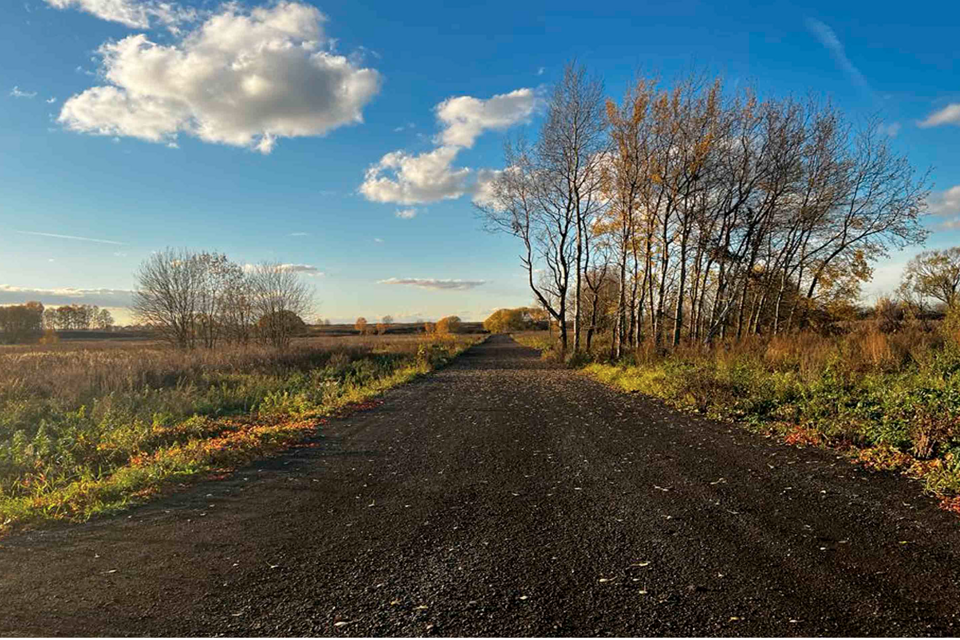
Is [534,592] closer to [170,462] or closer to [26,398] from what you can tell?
[170,462]

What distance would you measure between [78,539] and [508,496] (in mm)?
4241

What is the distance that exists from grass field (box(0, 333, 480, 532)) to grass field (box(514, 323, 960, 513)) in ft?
28.3

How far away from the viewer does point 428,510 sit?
5.16 metres

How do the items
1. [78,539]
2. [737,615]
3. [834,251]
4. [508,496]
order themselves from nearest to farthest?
[737,615], [78,539], [508,496], [834,251]

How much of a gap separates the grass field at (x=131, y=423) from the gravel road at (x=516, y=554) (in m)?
0.86

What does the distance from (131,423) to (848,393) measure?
14431 mm

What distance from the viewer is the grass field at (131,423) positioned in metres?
6.22

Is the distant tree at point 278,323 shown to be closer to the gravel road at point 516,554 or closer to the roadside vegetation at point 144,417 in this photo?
the roadside vegetation at point 144,417

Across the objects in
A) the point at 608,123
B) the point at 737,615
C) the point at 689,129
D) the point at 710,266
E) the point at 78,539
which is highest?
the point at 608,123

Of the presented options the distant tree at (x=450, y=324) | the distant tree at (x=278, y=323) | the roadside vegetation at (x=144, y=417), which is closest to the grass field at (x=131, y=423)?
the roadside vegetation at (x=144, y=417)

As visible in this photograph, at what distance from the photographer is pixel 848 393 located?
8.87 meters

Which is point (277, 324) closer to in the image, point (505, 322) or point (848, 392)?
point (848, 392)

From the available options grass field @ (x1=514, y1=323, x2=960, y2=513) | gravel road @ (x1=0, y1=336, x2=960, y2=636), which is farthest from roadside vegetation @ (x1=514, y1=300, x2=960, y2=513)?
gravel road @ (x1=0, y1=336, x2=960, y2=636)

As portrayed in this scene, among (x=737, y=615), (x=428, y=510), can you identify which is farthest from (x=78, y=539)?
(x=737, y=615)
